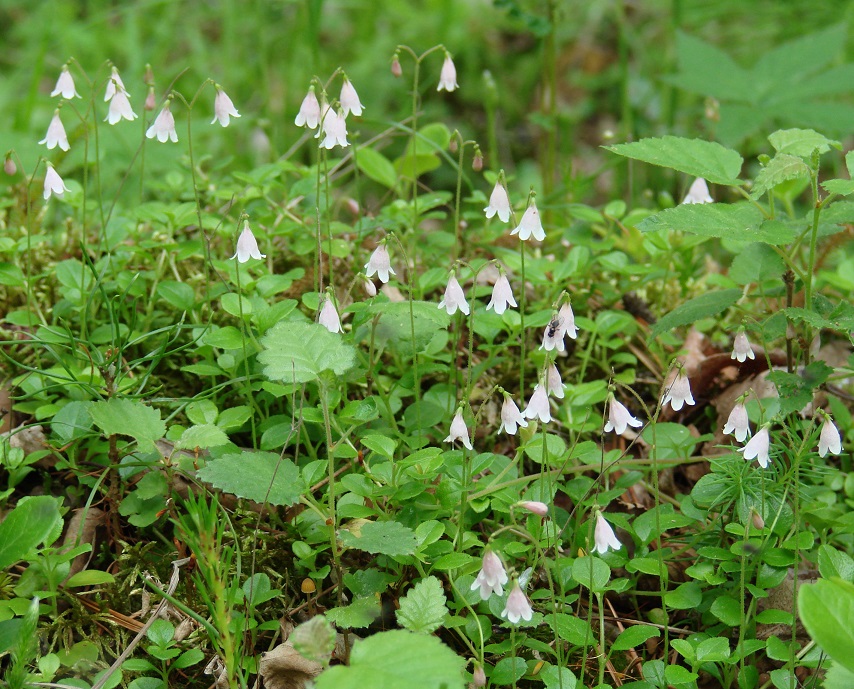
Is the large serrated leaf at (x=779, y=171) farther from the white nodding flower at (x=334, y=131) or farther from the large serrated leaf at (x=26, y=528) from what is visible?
the large serrated leaf at (x=26, y=528)

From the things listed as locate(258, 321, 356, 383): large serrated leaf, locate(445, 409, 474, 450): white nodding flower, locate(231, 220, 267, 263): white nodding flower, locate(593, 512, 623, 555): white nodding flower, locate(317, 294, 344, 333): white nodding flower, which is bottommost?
locate(593, 512, 623, 555): white nodding flower

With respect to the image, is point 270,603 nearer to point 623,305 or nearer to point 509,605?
point 509,605

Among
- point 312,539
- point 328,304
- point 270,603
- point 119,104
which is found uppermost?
point 119,104

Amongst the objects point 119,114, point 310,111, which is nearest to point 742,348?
point 310,111

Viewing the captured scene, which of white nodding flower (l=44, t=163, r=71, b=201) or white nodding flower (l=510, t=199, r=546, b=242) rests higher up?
white nodding flower (l=44, t=163, r=71, b=201)

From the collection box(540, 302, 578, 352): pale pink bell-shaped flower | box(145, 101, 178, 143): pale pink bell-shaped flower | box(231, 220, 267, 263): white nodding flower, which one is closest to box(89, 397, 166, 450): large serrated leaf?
box(231, 220, 267, 263): white nodding flower

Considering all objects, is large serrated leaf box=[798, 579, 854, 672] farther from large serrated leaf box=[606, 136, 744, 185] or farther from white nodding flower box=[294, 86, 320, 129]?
white nodding flower box=[294, 86, 320, 129]

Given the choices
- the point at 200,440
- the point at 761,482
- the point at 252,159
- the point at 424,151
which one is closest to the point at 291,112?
the point at 252,159
